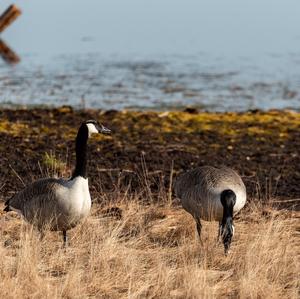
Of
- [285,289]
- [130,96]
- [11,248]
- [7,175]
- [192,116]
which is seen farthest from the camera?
[130,96]

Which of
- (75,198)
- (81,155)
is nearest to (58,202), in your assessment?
(75,198)

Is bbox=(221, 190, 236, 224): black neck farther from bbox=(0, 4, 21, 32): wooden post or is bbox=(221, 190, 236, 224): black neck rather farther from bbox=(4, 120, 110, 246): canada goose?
bbox=(0, 4, 21, 32): wooden post

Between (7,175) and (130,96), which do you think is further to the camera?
(130,96)

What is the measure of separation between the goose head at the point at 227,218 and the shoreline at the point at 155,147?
188cm

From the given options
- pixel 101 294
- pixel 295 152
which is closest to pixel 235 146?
pixel 295 152

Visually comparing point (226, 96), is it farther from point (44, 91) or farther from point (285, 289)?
point (285, 289)

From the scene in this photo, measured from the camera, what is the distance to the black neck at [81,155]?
7770 millimetres

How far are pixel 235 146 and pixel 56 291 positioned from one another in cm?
691

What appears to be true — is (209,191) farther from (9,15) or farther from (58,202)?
(9,15)

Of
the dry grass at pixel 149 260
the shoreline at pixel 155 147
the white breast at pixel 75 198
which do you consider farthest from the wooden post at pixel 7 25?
the white breast at pixel 75 198

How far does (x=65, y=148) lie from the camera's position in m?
12.2

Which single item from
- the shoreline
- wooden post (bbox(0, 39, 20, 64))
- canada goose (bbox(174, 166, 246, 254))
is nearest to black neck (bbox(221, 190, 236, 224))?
canada goose (bbox(174, 166, 246, 254))

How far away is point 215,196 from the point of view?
25.4ft

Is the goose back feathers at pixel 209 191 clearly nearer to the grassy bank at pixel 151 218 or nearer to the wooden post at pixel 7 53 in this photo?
the grassy bank at pixel 151 218
